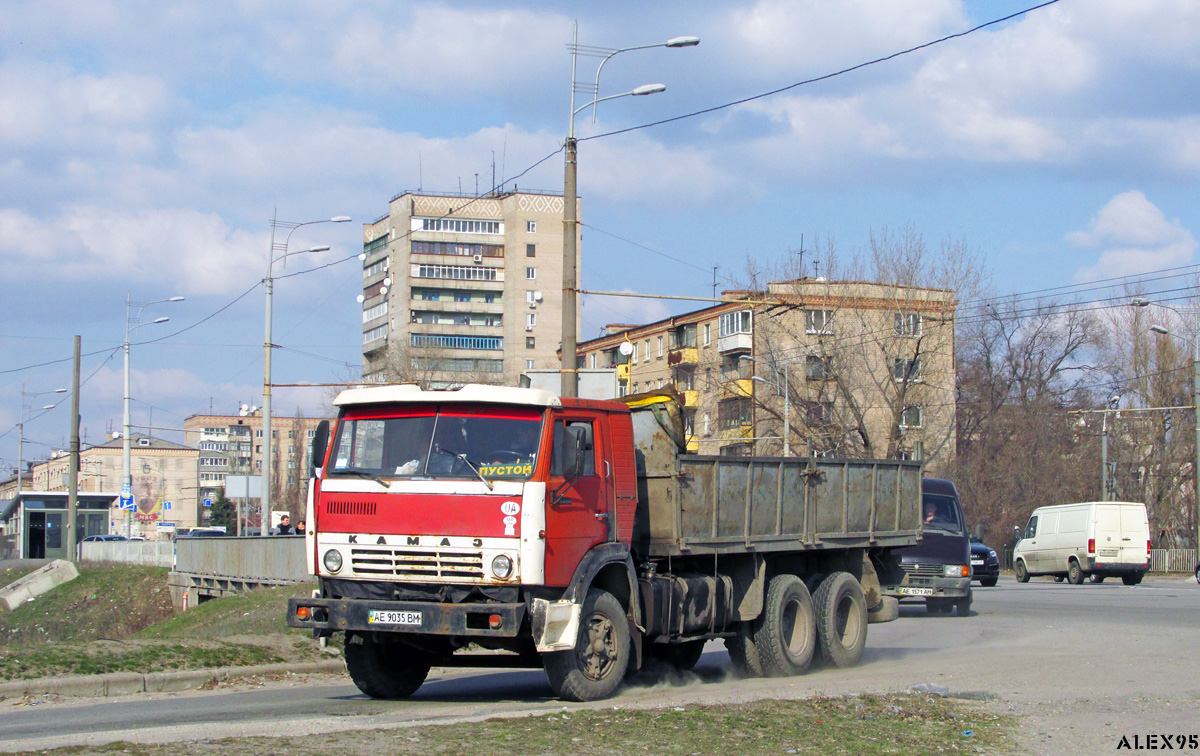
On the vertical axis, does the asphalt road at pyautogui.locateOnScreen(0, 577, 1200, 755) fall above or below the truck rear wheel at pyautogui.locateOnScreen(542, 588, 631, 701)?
below

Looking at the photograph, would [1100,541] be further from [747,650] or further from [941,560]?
[747,650]

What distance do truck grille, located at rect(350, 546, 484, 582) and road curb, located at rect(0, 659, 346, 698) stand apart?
269cm

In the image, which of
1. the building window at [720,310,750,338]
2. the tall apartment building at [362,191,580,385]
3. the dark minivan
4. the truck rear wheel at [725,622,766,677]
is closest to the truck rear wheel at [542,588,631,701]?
the truck rear wheel at [725,622,766,677]

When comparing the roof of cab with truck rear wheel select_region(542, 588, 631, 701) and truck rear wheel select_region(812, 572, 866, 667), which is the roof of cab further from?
truck rear wheel select_region(812, 572, 866, 667)

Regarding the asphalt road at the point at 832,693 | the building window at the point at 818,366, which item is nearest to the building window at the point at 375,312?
the building window at the point at 818,366

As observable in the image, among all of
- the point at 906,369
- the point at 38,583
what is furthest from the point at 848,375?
the point at 38,583

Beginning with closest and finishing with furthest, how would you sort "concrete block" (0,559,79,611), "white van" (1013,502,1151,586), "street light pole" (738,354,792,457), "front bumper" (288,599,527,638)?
1. "front bumper" (288,599,527,638)
2. "white van" (1013,502,1151,586)
3. "concrete block" (0,559,79,611)
4. "street light pole" (738,354,792,457)

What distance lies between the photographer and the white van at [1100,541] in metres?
33.6

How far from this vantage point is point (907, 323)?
Result: 46.8m

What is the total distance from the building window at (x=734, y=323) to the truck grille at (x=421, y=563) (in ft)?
184

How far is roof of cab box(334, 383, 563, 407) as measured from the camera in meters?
9.48

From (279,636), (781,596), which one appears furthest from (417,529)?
(279,636)

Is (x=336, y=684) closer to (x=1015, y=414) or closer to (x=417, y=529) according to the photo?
(x=417, y=529)

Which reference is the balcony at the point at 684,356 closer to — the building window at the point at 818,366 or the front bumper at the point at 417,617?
the building window at the point at 818,366
